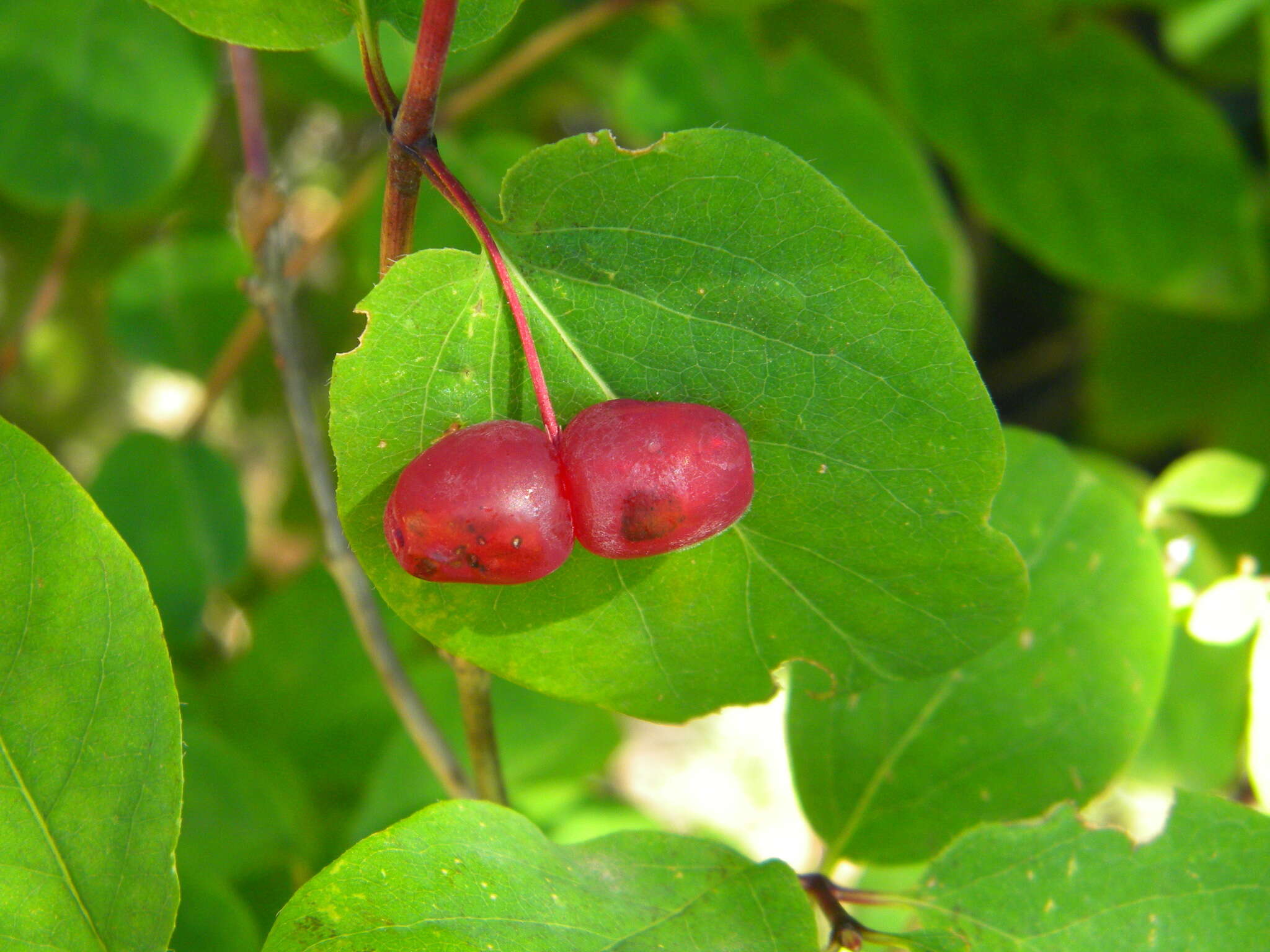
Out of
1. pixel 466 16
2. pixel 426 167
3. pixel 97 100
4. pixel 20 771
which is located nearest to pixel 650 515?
pixel 426 167

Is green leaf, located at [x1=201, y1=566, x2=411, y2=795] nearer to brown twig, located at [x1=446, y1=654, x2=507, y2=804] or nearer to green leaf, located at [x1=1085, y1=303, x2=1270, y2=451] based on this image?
brown twig, located at [x1=446, y1=654, x2=507, y2=804]

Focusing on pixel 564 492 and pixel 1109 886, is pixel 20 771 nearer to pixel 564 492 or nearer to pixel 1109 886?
pixel 564 492

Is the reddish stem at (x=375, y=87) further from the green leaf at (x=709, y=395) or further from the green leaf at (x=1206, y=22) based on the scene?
the green leaf at (x=1206, y=22)

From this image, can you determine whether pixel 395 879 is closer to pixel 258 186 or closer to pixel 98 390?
pixel 258 186

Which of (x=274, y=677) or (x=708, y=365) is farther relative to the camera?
(x=274, y=677)

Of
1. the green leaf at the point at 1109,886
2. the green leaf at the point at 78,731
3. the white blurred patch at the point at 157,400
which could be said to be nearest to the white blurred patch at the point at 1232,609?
the green leaf at the point at 1109,886

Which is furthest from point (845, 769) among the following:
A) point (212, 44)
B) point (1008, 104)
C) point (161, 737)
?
point (212, 44)
